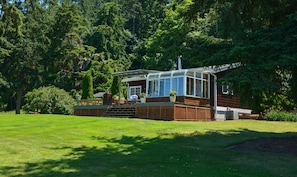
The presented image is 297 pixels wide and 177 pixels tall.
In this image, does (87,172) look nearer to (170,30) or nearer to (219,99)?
(219,99)

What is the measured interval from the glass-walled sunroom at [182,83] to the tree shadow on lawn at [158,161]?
383 inches

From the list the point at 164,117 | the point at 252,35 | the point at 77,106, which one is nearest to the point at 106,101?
the point at 77,106

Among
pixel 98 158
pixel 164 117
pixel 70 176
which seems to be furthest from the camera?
pixel 164 117

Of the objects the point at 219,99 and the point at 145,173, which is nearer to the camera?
the point at 145,173

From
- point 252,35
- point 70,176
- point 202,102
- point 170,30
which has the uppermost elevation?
point 170,30

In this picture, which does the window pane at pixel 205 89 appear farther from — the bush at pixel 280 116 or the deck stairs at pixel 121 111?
the deck stairs at pixel 121 111

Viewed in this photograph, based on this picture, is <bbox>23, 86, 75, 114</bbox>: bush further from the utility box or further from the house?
the utility box

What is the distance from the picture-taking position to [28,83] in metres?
39.9

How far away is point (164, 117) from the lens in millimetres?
18531

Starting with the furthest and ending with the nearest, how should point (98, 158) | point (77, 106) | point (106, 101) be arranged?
1. point (77, 106)
2. point (106, 101)
3. point (98, 158)

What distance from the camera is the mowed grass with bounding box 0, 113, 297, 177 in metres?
6.16

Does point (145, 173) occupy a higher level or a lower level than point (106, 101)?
lower

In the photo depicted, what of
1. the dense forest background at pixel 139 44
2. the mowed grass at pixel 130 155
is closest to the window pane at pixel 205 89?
the dense forest background at pixel 139 44

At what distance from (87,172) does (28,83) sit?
3665 cm
